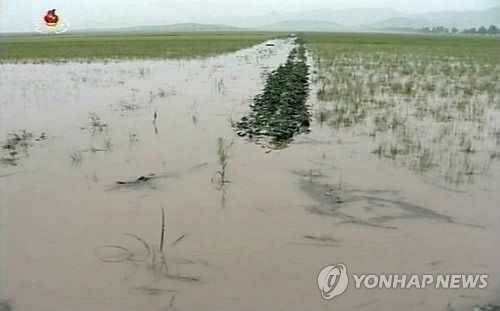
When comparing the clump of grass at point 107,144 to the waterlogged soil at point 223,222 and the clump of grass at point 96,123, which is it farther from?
the clump of grass at point 96,123

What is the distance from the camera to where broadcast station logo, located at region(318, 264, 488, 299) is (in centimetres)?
335

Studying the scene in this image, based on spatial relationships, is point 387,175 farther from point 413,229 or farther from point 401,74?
point 401,74

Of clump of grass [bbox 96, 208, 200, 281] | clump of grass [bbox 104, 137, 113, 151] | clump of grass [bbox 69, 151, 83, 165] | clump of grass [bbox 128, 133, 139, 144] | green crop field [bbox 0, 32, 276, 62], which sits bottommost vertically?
clump of grass [bbox 96, 208, 200, 281]

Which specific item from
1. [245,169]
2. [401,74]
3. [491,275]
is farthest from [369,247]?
[401,74]

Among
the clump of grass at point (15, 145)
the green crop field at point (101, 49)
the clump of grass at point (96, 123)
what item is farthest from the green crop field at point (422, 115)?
the green crop field at point (101, 49)

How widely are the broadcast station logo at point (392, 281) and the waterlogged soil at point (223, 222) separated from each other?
5cm

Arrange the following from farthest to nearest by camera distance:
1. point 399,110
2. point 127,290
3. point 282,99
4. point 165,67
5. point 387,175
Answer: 1. point 165,67
2. point 282,99
3. point 399,110
4. point 387,175
5. point 127,290

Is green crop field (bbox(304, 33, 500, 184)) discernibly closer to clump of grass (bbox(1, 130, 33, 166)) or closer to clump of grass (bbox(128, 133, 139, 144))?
clump of grass (bbox(128, 133, 139, 144))

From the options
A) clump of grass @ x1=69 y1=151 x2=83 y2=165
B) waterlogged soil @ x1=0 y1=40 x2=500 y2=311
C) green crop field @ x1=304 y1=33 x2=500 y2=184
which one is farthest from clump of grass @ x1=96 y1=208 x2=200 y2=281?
green crop field @ x1=304 y1=33 x2=500 y2=184

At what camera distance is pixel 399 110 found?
28.9 ft

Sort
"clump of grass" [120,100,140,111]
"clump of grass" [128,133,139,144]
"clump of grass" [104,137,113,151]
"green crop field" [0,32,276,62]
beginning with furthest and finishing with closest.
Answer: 1. "green crop field" [0,32,276,62]
2. "clump of grass" [120,100,140,111]
3. "clump of grass" [128,133,139,144]
4. "clump of grass" [104,137,113,151]

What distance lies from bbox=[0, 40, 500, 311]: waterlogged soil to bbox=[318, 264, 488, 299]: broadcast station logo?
2.0 inches

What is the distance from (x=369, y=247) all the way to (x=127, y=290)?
1787 mm

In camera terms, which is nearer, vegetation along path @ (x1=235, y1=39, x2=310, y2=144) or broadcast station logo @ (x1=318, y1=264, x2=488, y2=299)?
broadcast station logo @ (x1=318, y1=264, x2=488, y2=299)
